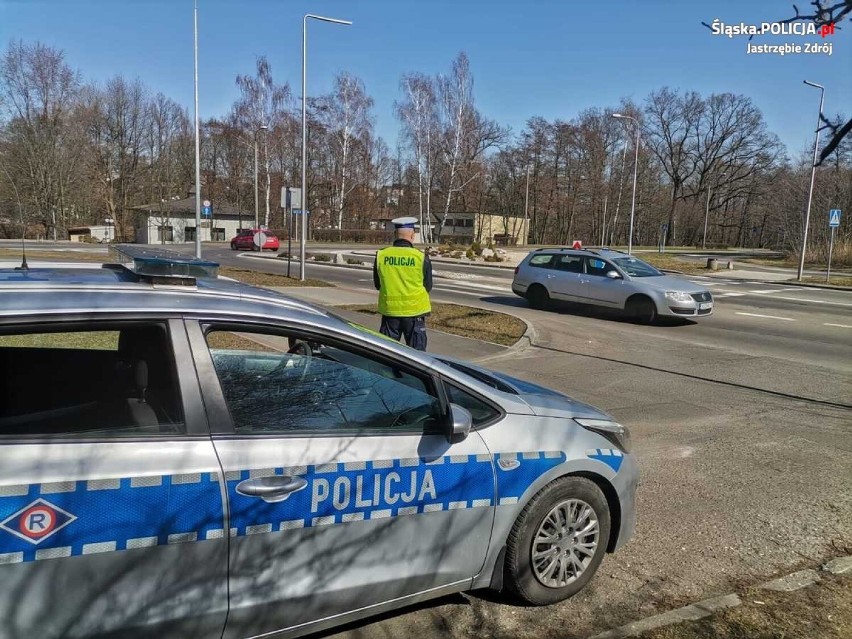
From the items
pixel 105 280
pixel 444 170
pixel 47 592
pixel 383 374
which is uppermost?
pixel 444 170

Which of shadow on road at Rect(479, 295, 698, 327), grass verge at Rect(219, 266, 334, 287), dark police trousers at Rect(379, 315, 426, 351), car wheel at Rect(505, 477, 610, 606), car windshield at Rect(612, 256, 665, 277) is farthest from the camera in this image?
grass verge at Rect(219, 266, 334, 287)

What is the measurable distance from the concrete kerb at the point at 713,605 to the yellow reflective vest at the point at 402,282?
3881 millimetres

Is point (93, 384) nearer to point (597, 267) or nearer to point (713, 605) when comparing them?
point (713, 605)

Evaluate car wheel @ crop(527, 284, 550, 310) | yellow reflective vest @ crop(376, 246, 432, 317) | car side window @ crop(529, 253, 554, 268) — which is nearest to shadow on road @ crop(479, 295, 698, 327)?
car wheel @ crop(527, 284, 550, 310)

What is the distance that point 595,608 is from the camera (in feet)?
10.3

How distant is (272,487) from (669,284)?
13.3m

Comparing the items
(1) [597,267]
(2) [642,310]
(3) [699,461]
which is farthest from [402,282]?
(1) [597,267]

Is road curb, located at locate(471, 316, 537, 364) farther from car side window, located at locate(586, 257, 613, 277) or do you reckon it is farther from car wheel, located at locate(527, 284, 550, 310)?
car wheel, located at locate(527, 284, 550, 310)

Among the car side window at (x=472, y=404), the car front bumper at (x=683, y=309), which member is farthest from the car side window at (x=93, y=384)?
the car front bumper at (x=683, y=309)

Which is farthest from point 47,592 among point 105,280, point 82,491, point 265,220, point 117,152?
point 117,152

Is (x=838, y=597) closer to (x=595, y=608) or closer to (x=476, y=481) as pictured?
(x=595, y=608)

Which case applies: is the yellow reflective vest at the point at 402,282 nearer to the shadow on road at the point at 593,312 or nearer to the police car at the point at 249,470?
the police car at the point at 249,470

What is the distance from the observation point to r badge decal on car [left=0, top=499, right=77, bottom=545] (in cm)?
192

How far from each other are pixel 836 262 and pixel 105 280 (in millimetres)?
43783
